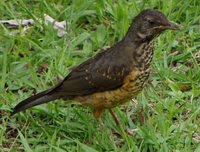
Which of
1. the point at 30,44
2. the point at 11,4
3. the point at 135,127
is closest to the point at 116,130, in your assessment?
the point at 135,127

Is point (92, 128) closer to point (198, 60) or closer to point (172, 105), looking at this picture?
point (172, 105)

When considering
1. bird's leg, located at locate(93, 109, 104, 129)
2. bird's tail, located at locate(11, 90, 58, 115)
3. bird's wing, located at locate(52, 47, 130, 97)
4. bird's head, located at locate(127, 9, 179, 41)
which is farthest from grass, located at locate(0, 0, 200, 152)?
bird's head, located at locate(127, 9, 179, 41)

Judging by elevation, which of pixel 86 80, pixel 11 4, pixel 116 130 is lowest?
pixel 116 130

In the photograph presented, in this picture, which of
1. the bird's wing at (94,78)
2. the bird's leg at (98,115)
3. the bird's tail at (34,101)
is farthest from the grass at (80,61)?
the bird's wing at (94,78)

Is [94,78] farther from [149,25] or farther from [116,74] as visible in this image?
[149,25]

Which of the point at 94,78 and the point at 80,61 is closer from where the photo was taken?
the point at 94,78

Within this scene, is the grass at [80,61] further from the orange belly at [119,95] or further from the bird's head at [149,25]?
the bird's head at [149,25]

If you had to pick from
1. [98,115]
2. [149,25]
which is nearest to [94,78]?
[98,115]

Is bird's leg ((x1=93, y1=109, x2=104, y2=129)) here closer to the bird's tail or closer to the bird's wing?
the bird's wing
